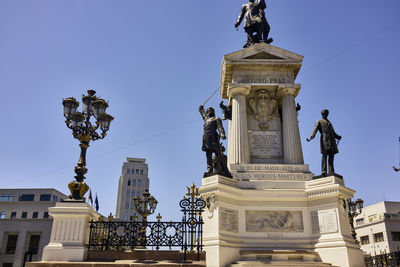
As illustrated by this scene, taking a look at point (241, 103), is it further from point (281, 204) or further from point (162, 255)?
point (162, 255)

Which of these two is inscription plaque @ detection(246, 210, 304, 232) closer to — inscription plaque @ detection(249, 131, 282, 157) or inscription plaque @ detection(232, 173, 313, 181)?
inscription plaque @ detection(232, 173, 313, 181)

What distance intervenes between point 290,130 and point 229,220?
5244 millimetres

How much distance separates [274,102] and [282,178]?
4.00 meters

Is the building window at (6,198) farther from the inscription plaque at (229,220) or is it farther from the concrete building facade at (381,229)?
the inscription plaque at (229,220)

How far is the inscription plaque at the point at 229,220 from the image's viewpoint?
11.7 metres

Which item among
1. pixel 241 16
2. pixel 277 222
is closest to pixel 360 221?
pixel 241 16

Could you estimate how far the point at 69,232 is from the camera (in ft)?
36.6

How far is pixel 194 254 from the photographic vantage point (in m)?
11.4

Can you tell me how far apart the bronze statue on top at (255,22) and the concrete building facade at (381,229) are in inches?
1697

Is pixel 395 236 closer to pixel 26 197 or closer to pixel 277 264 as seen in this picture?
pixel 277 264

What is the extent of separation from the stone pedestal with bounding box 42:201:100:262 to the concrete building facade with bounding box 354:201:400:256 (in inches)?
1934

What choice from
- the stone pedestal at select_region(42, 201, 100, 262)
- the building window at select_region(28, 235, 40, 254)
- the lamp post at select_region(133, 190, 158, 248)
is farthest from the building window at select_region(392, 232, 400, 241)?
the stone pedestal at select_region(42, 201, 100, 262)

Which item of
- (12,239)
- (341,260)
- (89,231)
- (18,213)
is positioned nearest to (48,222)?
(12,239)

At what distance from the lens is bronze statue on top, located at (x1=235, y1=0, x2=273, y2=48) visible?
1811 centimetres
